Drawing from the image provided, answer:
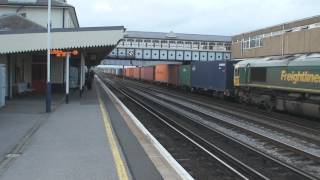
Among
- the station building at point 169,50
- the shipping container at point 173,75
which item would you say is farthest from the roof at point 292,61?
the station building at point 169,50

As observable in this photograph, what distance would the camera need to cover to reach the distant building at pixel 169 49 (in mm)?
95375

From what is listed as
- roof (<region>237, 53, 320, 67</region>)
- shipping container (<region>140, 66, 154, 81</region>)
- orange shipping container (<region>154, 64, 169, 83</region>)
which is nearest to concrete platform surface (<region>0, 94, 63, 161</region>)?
roof (<region>237, 53, 320, 67</region>)

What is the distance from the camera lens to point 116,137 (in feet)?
50.6

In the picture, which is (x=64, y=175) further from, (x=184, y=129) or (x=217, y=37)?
(x=217, y=37)

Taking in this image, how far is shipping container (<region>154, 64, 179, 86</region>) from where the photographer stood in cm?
5827

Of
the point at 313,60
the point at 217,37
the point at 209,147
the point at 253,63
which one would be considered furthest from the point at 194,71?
the point at 217,37

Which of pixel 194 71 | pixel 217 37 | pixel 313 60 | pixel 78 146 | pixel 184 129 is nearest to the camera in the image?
pixel 78 146

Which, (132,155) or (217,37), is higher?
(217,37)

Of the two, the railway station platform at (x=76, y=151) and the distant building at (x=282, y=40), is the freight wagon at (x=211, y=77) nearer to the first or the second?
the railway station platform at (x=76, y=151)

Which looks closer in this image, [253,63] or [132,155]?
[132,155]

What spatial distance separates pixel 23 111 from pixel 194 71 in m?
25.5

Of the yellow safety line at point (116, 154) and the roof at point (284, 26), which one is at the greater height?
the roof at point (284, 26)

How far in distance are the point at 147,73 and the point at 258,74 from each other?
55.8 metres

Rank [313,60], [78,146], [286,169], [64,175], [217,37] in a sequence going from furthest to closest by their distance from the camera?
[217,37] → [313,60] → [78,146] → [286,169] → [64,175]
